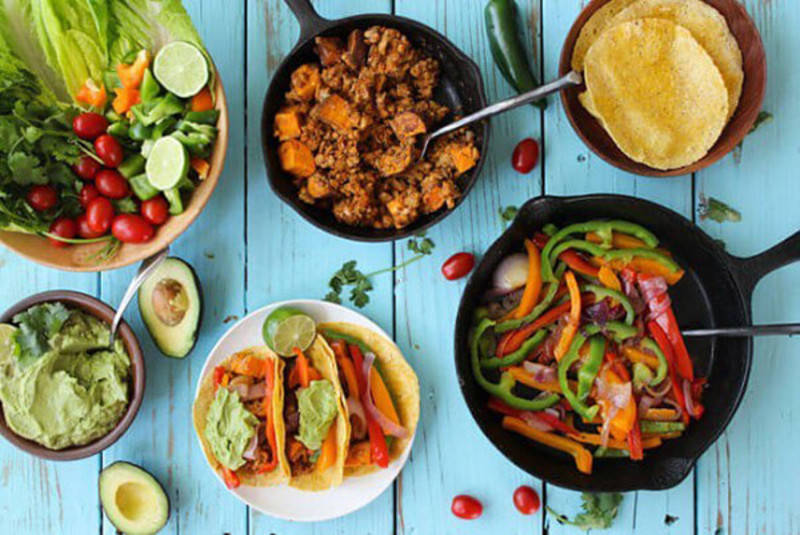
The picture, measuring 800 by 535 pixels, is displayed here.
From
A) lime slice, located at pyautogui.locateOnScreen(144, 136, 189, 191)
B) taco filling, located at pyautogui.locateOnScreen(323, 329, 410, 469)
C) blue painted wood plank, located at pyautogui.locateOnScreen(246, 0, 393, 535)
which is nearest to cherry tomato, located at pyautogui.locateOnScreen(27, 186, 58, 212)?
lime slice, located at pyautogui.locateOnScreen(144, 136, 189, 191)

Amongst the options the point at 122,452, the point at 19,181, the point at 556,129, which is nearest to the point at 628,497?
the point at 556,129

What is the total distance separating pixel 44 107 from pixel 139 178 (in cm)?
38

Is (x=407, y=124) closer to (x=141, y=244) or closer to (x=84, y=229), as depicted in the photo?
(x=141, y=244)

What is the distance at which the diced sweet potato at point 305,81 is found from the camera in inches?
101

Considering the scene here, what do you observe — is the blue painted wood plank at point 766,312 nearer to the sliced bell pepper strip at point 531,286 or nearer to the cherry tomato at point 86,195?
the sliced bell pepper strip at point 531,286

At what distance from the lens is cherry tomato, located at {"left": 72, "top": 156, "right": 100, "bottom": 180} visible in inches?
97.2

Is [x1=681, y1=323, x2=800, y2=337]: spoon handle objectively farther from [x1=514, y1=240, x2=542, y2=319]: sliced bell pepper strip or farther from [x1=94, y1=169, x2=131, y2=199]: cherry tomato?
[x1=94, y1=169, x2=131, y2=199]: cherry tomato

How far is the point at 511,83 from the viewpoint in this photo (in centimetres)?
269

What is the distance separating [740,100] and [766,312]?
787mm

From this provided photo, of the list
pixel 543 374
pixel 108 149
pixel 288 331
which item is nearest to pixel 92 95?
pixel 108 149

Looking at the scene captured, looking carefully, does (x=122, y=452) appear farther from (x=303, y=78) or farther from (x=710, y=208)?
(x=710, y=208)

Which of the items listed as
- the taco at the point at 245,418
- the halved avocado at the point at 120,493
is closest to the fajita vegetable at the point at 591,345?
the taco at the point at 245,418

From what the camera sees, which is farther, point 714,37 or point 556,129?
point 556,129

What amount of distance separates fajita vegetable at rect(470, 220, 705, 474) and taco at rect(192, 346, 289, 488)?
732 mm
